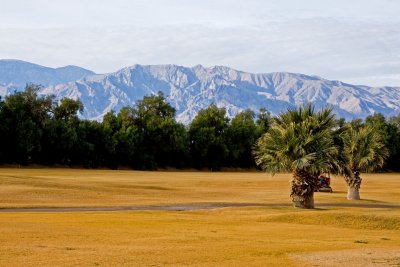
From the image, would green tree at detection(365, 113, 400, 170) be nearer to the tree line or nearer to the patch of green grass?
the tree line

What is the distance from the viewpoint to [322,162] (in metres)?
45.3

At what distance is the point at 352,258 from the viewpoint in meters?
20.5

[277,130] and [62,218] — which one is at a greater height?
[277,130]

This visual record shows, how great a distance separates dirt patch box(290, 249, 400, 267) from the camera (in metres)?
19.4

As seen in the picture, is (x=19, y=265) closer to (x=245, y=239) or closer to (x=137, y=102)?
(x=245, y=239)

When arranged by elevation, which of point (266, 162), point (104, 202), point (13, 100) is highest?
point (13, 100)

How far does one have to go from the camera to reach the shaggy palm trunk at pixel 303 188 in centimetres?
4621

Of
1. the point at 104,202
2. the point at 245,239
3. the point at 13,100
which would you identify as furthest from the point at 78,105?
the point at 245,239

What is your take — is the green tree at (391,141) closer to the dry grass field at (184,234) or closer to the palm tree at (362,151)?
the palm tree at (362,151)

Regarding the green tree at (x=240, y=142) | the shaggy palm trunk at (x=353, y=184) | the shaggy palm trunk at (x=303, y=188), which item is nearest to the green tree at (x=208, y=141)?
the green tree at (x=240, y=142)

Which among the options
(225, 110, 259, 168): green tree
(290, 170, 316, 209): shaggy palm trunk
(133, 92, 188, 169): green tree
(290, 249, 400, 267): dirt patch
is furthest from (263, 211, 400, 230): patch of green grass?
(225, 110, 259, 168): green tree

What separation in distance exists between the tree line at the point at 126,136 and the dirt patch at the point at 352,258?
100478mm

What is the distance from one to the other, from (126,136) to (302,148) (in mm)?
91746

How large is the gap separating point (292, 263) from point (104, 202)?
34.1 metres
